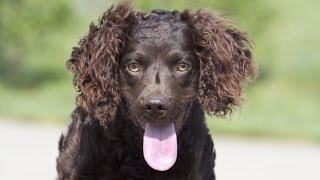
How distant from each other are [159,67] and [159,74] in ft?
0.20

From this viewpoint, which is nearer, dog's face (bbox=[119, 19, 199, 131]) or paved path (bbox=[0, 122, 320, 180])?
dog's face (bbox=[119, 19, 199, 131])

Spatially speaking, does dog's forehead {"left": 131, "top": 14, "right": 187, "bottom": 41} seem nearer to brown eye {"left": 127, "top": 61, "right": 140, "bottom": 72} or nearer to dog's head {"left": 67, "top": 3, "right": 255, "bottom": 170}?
dog's head {"left": 67, "top": 3, "right": 255, "bottom": 170}

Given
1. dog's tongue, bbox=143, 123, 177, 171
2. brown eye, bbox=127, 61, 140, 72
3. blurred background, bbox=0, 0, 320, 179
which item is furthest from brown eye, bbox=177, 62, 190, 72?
blurred background, bbox=0, 0, 320, 179

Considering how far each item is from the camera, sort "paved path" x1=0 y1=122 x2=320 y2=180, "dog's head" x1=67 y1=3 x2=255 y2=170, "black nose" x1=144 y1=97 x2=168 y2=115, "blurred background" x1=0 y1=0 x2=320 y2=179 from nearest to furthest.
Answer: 1. "black nose" x1=144 y1=97 x2=168 y2=115
2. "dog's head" x1=67 y1=3 x2=255 y2=170
3. "paved path" x1=0 y1=122 x2=320 y2=180
4. "blurred background" x1=0 y1=0 x2=320 y2=179

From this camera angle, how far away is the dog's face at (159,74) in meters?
5.19

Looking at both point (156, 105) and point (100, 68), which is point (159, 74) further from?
point (100, 68)

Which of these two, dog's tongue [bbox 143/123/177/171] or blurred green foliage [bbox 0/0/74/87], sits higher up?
blurred green foliage [bbox 0/0/74/87]

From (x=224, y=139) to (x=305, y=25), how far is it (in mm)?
8000

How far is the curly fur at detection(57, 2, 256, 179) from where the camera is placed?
5496mm

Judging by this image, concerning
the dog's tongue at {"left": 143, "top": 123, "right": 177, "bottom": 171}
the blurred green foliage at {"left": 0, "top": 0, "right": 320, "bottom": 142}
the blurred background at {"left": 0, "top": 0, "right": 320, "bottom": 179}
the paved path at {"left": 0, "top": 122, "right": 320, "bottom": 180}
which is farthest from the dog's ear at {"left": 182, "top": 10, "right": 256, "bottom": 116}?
the blurred green foliage at {"left": 0, "top": 0, "right": 320, "bottom": 142}

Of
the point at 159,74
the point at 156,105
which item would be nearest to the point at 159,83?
the point at 159,74

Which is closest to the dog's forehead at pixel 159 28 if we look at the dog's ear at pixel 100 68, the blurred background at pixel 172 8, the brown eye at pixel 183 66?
the dog's ear at pixel 100 68

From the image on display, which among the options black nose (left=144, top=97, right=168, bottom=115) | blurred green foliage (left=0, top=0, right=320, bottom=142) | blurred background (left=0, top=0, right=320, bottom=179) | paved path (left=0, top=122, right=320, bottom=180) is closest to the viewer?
black nose (left=144, top=97, right=168, bottom=115)

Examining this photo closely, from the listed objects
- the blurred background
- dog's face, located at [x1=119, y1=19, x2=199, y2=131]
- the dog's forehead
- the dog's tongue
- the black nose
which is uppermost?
the blurred background
